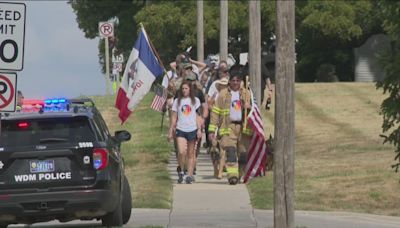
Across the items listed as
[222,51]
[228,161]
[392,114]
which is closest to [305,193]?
[228,161]

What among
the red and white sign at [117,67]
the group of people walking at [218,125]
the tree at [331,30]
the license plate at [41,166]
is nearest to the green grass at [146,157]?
the group of people walking at [218,125]

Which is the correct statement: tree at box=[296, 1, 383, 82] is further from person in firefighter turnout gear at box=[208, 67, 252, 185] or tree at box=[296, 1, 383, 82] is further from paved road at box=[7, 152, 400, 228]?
paved road at box=[7, 152, 400, 228]

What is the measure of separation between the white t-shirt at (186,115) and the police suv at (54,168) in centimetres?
499

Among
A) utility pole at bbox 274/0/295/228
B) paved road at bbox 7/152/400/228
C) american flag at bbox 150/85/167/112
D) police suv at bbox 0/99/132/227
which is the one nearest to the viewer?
utility pole at bbox 274/0/295/228

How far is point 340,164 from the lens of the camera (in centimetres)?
1812

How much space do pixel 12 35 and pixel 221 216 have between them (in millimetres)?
3809

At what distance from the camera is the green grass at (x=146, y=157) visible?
50.1 ft

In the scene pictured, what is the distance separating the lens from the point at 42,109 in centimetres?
1191

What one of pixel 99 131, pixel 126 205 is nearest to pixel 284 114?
pixel 99 131

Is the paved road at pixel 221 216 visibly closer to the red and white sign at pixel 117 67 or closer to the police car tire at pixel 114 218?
the police car tire at pixel 114 218

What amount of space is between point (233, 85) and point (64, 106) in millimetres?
5479

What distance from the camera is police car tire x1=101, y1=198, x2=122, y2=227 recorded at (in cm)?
1198

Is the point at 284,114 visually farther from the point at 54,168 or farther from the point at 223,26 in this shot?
the point at 223,26

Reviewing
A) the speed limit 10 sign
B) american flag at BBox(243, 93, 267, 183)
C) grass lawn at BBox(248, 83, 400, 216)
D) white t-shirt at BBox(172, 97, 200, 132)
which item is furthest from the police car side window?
american flag at BBox(243, 93, 267, 183)
